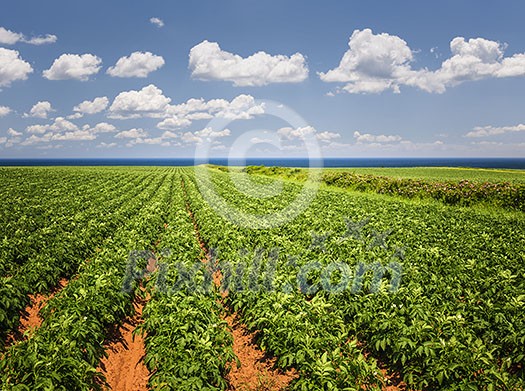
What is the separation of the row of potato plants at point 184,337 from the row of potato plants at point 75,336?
829 millimetres

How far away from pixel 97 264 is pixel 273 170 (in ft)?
198

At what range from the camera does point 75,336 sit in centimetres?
539

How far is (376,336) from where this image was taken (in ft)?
19.4

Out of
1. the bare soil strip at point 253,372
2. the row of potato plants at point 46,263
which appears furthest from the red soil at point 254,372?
the row of potato plants at point 46,263

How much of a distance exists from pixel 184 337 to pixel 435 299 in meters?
5.28

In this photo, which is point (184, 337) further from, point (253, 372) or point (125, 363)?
point (125, 363)

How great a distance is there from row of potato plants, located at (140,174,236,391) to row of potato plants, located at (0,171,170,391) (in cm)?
83

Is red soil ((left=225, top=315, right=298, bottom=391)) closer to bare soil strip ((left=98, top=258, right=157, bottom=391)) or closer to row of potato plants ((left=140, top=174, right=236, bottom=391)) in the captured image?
row of potato plants ((left=140, top=174, right=236, bottom=391))

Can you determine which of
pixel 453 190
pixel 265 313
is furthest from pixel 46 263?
pixel 453 190

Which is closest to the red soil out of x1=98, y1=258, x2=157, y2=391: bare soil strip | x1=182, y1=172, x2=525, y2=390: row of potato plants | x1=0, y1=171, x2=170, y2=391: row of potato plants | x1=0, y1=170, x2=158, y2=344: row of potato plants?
x1=182, y1=172, x2=525, y2=390: row of potato plants

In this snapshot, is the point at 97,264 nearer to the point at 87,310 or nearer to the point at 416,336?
the point at 87,310

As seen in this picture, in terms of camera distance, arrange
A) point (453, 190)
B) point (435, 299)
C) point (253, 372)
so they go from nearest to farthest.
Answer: point (253, 372), point (435, 299), point (453, 190)

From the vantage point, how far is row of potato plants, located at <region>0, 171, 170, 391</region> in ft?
14.6

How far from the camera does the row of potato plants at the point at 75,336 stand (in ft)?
14.6
